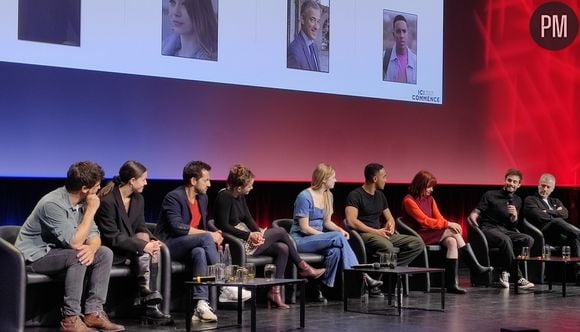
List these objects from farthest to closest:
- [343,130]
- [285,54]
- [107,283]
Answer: [343,130] → [285,54] → [107,283]

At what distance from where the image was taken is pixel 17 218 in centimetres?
640

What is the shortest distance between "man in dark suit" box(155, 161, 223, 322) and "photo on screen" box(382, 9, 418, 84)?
2.60 meters

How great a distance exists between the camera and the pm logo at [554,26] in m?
9.24

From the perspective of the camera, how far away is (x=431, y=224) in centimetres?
736

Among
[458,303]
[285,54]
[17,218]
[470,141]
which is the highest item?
[285,54]

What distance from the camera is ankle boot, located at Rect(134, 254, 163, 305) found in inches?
207

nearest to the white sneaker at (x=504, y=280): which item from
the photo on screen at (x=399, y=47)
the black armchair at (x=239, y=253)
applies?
the photo on screen at (x=399, y=47)

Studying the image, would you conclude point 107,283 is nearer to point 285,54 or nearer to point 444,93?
point 285,54

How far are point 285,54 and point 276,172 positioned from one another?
94 cm

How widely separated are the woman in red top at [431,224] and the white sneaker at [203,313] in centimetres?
247

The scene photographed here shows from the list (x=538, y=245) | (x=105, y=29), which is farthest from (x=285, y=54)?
(x=538, y=245)

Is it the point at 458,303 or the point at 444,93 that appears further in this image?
the point at 444,93

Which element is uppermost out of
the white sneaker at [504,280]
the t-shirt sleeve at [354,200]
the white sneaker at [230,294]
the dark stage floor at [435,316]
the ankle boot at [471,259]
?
the t-shirt sleeve at [354,200]

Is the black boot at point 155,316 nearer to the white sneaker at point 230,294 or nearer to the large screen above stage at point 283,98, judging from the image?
the white sneaker at point 230,294
